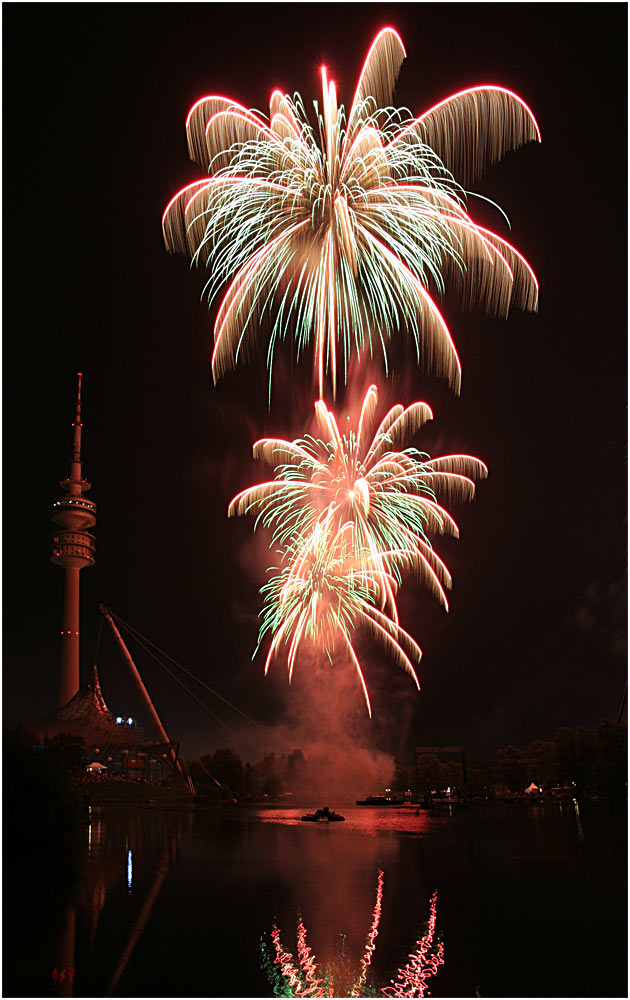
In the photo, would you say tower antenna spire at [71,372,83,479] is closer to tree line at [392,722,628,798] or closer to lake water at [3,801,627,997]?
tree line at [392,722,628,798]

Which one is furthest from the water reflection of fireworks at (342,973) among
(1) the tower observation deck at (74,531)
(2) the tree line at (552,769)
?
(1) the tower observation deck at (74,531)

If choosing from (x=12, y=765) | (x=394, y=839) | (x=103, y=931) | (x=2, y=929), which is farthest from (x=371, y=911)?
(x=394, y=839)

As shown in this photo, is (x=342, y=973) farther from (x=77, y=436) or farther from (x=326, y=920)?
(x=77, y=436)

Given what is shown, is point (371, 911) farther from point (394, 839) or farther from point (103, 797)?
point (103, 797)

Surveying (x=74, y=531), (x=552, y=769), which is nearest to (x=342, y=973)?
(x=552, y=769)

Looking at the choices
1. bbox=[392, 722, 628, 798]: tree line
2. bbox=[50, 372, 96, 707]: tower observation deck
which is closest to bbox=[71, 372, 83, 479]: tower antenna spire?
bbox=[50, 372, 96, 707]: tower observation deck
